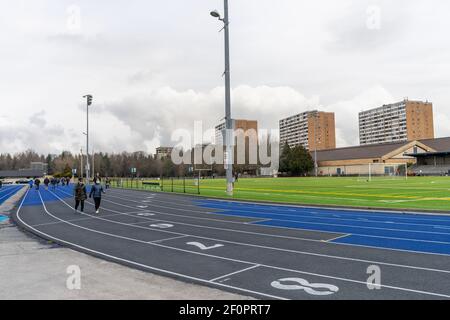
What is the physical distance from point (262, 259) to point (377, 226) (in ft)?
21.3

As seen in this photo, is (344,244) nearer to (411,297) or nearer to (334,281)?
(334,281)

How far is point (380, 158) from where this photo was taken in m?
96.4

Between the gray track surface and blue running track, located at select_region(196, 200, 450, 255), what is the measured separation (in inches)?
31.6

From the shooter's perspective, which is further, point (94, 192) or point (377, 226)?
point (94, 192)

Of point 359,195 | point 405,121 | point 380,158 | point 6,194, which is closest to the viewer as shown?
point 359,195

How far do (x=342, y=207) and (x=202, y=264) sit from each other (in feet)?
42.8

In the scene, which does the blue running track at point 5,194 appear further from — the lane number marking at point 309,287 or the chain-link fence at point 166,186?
the lane number marking at point 309,287

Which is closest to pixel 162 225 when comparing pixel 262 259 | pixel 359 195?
pixel 262 259

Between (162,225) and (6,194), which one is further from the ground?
(162,225)

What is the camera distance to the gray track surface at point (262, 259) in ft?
20.2

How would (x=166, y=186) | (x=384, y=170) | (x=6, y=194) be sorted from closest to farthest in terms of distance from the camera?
(x=6, y=194), (x=166, y=186), (x=384, y=170)

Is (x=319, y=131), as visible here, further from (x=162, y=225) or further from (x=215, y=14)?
(x=162, y=225)

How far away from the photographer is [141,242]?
10641 millimetres
